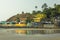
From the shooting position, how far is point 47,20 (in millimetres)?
76625

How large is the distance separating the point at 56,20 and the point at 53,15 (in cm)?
208

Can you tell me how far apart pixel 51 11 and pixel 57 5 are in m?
3.76

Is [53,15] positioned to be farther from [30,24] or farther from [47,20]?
[30,24]

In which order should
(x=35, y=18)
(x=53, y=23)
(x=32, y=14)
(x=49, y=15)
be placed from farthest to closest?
1. (x=32, y=14)
2. (x=35, y=18)
3. (x=49, y=15)
4. (x=53, y=23)

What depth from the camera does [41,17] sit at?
8231cm

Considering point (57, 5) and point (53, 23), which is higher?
point (57, 5)

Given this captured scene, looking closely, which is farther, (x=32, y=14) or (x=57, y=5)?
(x=32, y=14)

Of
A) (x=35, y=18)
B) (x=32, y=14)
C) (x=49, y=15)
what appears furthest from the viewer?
(x=32, y=14)


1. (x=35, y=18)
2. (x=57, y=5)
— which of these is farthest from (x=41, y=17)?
(x=57, y=5)

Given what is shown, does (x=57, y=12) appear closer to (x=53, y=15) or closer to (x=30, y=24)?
(x=53, y=15)

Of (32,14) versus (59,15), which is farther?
(32,14)

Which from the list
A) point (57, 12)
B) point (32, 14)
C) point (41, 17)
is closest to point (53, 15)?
point (57, 12)

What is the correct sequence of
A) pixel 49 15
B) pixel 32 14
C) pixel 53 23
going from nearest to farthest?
pixel 53 23 → pixel 49 15 → pixel 32 14

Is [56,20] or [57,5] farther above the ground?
[57,5]
